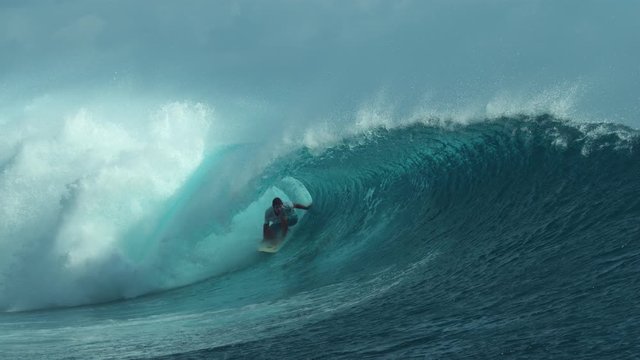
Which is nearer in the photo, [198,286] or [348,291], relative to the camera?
[348,291]

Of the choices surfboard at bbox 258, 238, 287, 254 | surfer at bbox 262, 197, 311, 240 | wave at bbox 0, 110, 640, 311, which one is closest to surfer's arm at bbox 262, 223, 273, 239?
surfer at bbox 262, 197, 311, 240

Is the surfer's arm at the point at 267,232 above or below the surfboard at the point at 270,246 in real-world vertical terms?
above

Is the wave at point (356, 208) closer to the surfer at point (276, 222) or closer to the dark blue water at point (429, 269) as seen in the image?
the dark blue water at point (429, 269)

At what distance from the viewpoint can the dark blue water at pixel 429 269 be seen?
8.41m

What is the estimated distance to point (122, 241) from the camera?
16531 mm

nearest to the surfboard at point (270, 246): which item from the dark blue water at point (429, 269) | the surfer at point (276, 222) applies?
the surfer at point (276, 222)

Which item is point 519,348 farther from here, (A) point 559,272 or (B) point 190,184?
(B) point 190,184

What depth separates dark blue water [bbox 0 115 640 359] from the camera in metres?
8.41


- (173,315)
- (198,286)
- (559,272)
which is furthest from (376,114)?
(559,272)

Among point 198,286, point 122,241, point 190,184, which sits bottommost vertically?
point 198,286

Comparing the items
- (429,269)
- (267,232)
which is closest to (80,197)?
(267,232)

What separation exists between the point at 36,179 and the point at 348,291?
1023 centimetres

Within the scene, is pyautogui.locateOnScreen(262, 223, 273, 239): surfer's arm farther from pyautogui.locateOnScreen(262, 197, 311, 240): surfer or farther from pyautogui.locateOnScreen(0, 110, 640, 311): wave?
pyautogui.locateOnScreen(0, 110, 640, 311): wave

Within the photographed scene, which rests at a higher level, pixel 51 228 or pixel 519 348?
pixel 51 228
